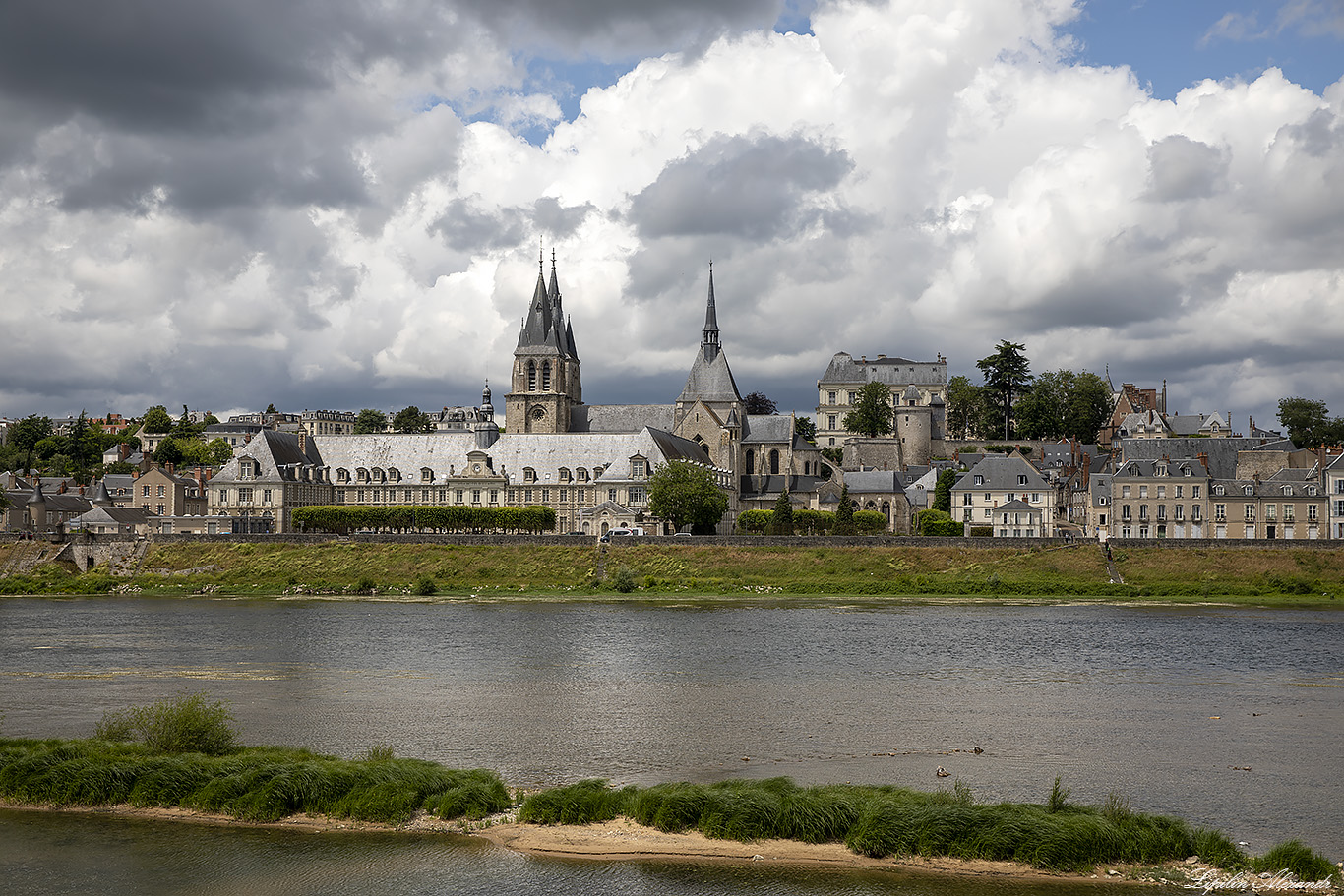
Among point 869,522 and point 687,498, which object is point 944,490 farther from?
point 687,498

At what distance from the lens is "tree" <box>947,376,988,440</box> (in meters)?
117

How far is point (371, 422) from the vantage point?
158 metres

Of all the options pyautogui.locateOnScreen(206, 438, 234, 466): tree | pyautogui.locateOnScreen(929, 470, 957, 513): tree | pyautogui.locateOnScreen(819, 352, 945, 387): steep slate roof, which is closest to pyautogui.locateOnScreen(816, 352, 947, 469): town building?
pyautogui.locateOnScreen(819, 352, 945, 387): steep slate roof

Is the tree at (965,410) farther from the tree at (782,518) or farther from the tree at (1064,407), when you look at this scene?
the tree at (782,518)

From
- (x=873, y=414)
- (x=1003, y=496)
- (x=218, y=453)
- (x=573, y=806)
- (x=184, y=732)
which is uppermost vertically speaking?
(x=873, y=414)

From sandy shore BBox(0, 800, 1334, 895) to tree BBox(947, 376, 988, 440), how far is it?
10264 centimetres

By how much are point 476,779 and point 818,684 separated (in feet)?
45.2

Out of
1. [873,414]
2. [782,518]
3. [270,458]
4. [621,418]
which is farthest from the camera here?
[873,414]

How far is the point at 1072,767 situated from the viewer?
21375 millimetres

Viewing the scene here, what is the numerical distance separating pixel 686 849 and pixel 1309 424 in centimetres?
9966

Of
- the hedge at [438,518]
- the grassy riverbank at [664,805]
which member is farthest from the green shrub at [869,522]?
the grassy riverbank at [664,805]

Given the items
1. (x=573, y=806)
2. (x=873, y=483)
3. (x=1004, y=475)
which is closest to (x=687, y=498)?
(x=873, y=483)

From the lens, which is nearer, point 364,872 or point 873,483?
point 364,872

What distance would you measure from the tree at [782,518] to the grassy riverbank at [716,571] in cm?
1199
